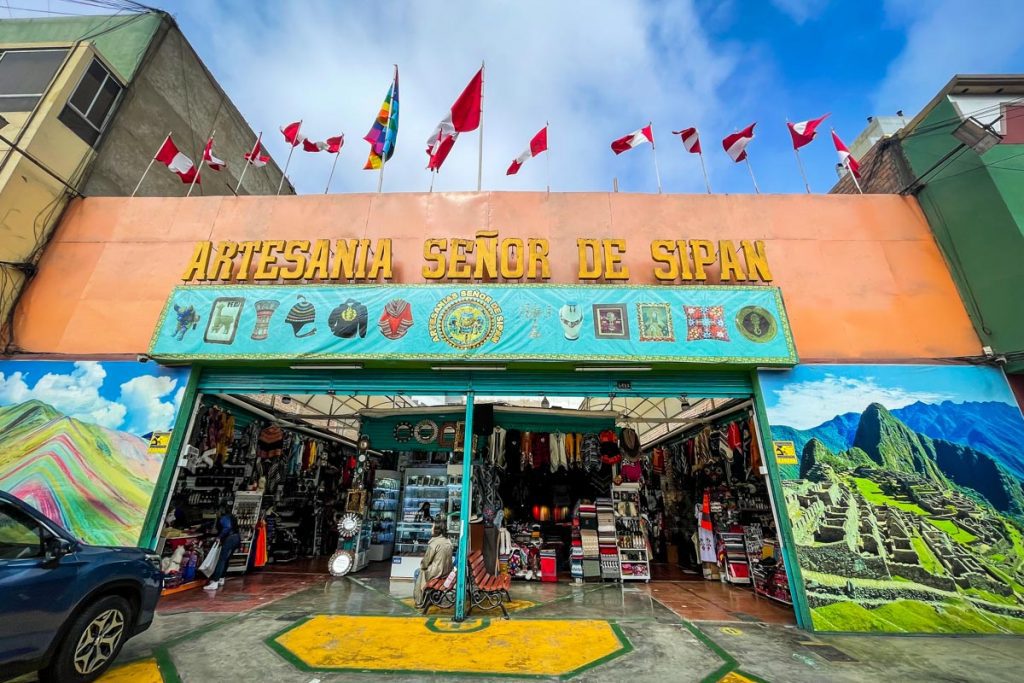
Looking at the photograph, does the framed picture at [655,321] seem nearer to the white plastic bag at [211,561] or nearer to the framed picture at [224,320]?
the framed picture at [224,320]

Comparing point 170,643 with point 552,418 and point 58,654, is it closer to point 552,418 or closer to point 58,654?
point 58,654

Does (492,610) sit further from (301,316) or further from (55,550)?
(301,316)

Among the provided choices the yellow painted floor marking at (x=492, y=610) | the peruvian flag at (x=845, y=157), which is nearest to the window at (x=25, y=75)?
the yellow painted floor marking at (x=492, y=610)

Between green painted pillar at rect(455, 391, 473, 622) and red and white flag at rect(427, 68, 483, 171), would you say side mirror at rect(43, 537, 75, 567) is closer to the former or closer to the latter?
green painted pillar at rect(455, 391, 473, 622)

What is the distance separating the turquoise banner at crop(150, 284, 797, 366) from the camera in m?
8.02

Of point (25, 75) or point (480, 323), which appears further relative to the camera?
point (25, 75)

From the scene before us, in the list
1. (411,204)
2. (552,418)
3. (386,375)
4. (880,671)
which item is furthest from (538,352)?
(880,671)

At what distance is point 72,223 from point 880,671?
1715 cm

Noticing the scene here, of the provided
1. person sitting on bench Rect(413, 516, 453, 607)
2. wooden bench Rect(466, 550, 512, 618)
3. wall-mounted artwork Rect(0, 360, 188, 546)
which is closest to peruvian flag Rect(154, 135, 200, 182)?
wall-mounted artwork Rect(0, 360, 188, 546)

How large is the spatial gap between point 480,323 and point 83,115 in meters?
11.6

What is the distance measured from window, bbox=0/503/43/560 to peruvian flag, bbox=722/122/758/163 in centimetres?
1401

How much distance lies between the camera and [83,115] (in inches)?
417

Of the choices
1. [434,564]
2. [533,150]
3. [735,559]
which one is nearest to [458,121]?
[533,150]

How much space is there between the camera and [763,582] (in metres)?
9.17
